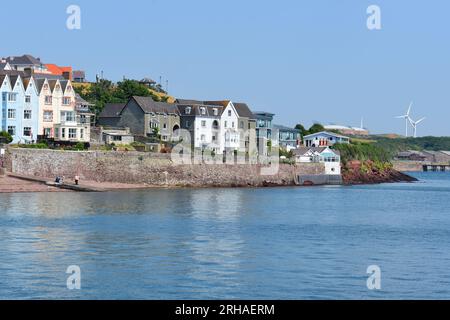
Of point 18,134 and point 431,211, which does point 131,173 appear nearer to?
point 18,134

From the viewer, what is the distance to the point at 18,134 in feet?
302

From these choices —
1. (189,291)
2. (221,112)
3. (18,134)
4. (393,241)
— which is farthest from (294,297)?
(221,112)

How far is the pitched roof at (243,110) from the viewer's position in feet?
406

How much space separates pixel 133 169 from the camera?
299 feet

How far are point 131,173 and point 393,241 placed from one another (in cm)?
5022

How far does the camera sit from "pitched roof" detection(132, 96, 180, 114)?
363ft

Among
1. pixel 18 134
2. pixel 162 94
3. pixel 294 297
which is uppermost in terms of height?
pixel 162 94

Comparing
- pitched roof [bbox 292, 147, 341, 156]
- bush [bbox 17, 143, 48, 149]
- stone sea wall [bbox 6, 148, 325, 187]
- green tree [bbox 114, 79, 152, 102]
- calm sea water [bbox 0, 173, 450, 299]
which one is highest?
green tree [bbox 114, 79, 152, 102]

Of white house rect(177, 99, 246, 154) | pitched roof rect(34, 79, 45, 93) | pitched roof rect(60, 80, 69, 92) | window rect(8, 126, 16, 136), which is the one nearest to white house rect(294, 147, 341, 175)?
white house rect(177, 99, 246, 154)

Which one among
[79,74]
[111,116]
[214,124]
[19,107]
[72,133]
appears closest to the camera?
[19,107]

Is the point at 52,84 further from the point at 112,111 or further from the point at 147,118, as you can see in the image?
the point at 112,111

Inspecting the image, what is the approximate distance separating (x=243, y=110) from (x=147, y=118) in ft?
64.2

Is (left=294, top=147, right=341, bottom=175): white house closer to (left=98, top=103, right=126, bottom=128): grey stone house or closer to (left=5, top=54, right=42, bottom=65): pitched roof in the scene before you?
(left=98, top=103, right=126, bottom=128): grey stone house

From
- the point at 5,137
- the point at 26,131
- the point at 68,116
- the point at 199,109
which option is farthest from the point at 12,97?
the point at 199,109
